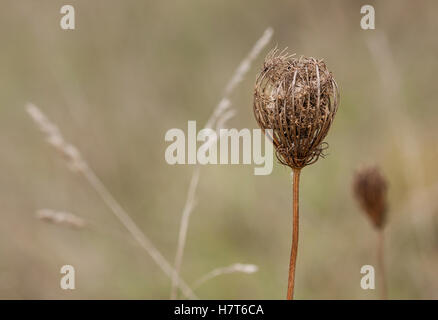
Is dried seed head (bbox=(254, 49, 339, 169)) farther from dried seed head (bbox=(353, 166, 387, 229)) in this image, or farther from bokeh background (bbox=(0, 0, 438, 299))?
bokeh background (bbox=(0, 0, 438, 299))

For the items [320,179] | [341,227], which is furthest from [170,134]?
[341,227]

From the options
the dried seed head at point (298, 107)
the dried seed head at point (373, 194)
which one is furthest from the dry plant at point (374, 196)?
the dried seed head at point (298, 107)

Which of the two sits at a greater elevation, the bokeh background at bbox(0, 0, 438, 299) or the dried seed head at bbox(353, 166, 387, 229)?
the bokeh background at bbox(0, 0, 438, 299)

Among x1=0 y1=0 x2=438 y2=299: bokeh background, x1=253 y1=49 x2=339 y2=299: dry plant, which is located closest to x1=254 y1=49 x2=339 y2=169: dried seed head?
x1=253 y1=49 x2=339 y2=299: dry plant

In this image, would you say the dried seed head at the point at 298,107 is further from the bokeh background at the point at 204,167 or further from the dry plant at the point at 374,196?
the bokeh background at the point at 204,167

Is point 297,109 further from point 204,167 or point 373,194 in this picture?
point 204,167

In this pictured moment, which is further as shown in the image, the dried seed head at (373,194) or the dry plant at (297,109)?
the dried seed head at (373,194)

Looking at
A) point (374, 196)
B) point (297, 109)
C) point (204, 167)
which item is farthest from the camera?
point (204, 167)

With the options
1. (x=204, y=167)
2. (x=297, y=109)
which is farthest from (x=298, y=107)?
(x=204, y=167)
